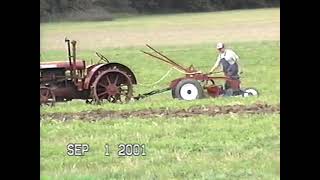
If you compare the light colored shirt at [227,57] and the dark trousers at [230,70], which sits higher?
the light colored shirt at [227,57]

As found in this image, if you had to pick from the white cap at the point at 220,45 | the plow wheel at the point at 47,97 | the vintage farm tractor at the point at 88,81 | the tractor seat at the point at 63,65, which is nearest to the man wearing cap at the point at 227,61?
the white cap at the point at 220,45

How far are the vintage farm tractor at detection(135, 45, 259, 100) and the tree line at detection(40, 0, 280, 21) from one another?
39 centimetres

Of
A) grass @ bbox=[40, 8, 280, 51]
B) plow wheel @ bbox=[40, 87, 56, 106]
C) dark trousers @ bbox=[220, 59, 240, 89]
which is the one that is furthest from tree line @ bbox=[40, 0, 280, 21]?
plow wheel @ bbox=[40, 87, 56, 106]

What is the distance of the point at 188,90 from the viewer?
248 inches

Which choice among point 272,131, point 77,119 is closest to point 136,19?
point 77,119

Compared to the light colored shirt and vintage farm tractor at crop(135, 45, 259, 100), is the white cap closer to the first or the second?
the light colored shirt

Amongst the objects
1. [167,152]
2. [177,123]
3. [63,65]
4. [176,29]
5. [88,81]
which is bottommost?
[167,152]

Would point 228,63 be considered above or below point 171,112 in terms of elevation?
above

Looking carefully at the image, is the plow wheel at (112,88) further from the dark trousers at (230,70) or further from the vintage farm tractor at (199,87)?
the dark trousers at (230,70)

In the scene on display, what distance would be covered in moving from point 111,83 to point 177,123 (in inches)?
21.3

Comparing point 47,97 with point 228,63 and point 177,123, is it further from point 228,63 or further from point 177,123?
point 228,63

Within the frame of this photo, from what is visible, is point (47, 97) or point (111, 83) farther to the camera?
point (111, 83)

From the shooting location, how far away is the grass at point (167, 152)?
20.2 ft

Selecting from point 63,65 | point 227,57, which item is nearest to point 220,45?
point 227,57
